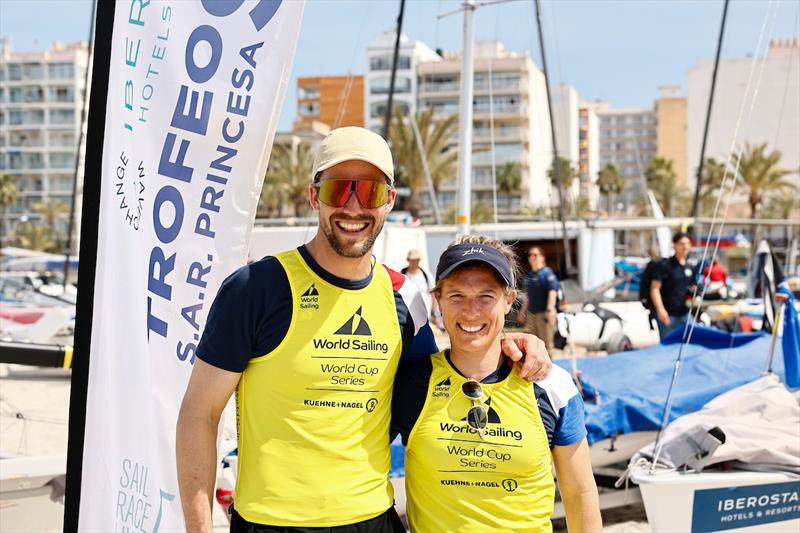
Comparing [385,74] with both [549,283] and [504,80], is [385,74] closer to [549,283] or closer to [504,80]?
[504,80]

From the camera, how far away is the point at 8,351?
387cm

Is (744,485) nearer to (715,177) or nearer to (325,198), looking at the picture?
(325,198)

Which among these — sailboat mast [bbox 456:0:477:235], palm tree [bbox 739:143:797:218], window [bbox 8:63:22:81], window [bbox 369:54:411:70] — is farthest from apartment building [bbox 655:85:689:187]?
sailboat mast [bbox 456:0:477:235]

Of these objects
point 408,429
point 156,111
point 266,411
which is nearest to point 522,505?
point 408,429

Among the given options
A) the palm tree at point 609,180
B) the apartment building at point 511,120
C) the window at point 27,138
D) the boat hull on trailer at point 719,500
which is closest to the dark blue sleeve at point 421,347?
the boat hull on trailer at point 719,500

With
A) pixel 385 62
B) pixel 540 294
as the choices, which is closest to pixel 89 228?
pixel 540 294

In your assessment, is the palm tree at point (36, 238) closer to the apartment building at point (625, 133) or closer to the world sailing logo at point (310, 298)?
the world sailing logo at point (310, 298)

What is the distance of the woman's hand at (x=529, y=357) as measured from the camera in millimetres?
2291

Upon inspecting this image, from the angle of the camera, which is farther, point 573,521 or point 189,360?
point 189,360

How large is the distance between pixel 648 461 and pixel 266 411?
3.15 metres

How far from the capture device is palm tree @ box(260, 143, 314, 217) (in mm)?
50250

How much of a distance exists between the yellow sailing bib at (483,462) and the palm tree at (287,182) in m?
47.6

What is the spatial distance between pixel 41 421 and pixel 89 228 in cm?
539

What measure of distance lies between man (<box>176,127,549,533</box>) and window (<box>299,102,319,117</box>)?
89.4 meters
